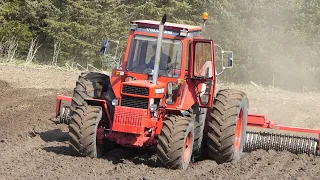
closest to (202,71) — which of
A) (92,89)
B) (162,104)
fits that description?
(162,104)

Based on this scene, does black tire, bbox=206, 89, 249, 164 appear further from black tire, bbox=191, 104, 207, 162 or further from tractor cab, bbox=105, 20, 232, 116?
tractor cab, bbox=105, 20, 232, 116

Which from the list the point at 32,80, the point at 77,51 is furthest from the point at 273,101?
the point at 77,51

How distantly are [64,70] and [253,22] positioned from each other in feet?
30.8

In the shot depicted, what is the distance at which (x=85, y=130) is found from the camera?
944 cm

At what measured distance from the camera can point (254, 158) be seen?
1093 cm

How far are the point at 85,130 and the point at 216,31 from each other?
62.5ft

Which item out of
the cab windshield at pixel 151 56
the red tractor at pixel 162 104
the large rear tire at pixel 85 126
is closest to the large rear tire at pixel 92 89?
the red tractor at pixel 162 104

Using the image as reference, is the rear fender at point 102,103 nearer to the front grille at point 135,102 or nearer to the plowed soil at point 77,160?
the front grille at point 135,102

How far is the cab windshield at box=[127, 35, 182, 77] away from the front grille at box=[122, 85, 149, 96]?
0.70 m

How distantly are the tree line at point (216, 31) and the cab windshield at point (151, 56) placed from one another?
16.9 meters

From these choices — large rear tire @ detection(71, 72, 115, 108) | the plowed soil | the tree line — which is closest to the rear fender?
large rear tire @ detection(71, 72, 115, 108)

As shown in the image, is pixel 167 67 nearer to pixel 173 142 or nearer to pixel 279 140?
pixel 173 142

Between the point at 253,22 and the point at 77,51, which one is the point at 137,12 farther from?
the point at 253,22

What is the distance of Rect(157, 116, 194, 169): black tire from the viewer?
9.16 m
